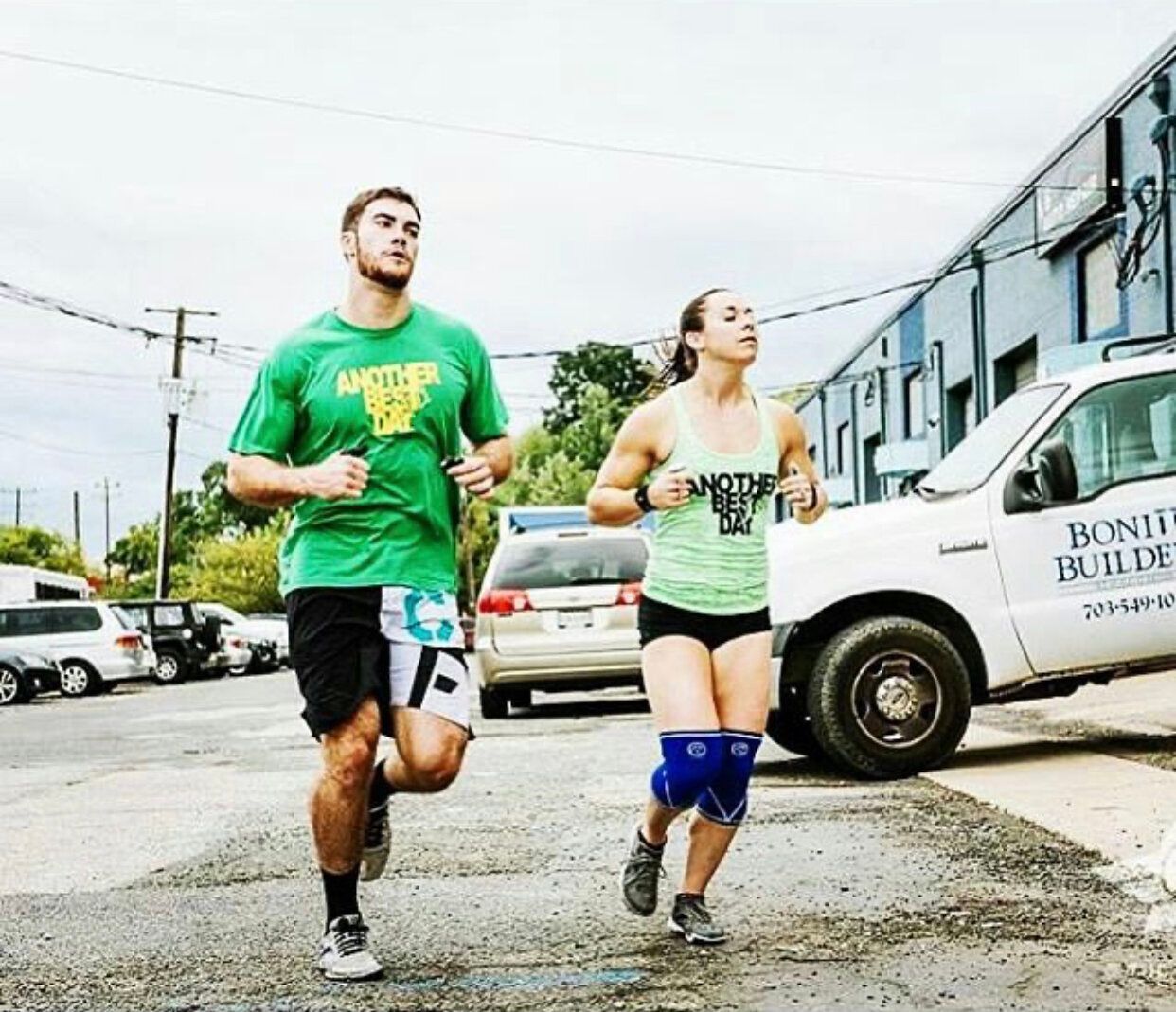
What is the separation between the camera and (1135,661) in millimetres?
9547

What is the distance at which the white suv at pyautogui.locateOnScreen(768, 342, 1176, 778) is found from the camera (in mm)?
9312

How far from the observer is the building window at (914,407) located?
140ft

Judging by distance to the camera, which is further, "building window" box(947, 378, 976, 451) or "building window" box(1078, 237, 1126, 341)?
"building window" box(947, 378, 976, 451)

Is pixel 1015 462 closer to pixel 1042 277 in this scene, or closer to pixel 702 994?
pixel 702 994

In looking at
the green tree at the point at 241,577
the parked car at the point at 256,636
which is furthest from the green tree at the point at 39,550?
the parked car at the point at 256,636

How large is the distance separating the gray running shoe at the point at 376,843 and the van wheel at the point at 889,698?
4250 millimetres

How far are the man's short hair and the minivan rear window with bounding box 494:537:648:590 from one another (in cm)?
1115

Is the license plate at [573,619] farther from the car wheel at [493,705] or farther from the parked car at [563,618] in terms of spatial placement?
the car wheel at [493,705]

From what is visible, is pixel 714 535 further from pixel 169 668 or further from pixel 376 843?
pixel 169 668

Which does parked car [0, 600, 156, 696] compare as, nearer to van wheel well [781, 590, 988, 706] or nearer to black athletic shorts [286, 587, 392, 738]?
van wheel well [781, 590, 988, 706]

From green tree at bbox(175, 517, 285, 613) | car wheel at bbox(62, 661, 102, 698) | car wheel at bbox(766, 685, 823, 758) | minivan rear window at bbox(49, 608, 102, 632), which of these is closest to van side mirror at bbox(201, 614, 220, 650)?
minivan rear window at bbox(49, 608, 102, 632)

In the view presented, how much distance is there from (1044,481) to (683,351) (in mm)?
4110

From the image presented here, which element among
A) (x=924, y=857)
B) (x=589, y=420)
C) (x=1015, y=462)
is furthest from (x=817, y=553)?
(x=589, y=420)

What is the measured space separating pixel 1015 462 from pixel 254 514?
344 feet
